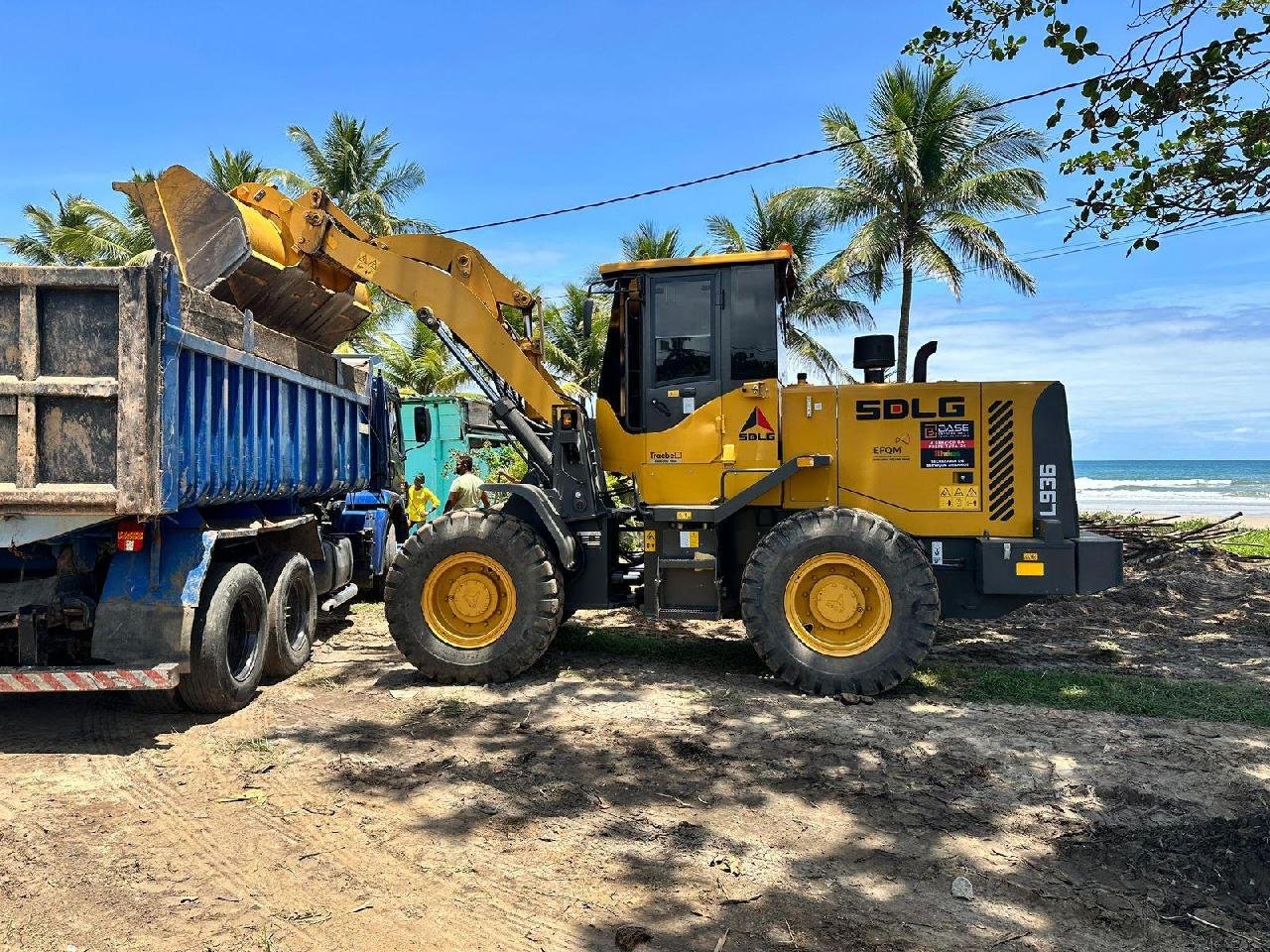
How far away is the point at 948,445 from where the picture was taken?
6.56 meters

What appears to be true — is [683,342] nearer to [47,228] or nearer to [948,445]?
[948,445]

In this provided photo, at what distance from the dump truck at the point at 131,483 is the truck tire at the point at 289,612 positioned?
10 cm

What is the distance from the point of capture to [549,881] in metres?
3.53

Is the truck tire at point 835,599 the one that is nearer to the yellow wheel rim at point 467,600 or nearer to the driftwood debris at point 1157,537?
the yellow wheel rim at point 467,600

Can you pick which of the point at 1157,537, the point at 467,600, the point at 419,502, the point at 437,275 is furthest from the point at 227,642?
the point at 1157,537

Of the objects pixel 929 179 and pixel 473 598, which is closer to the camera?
pixel 473 598

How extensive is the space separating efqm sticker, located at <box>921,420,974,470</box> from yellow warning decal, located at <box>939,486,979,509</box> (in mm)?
156

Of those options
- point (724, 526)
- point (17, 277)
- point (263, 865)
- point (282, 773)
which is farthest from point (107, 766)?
point (724, 526)

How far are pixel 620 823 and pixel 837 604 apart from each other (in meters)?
2.78

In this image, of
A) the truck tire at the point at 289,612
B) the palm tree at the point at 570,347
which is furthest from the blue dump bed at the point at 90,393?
the palm tree at the point at 570,347

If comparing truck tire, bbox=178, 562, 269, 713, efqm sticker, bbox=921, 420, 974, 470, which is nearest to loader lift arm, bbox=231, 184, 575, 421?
truck tire, bbox=178, 562, 269, 713

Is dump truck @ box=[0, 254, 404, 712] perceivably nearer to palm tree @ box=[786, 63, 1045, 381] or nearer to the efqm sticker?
the efqm sticker

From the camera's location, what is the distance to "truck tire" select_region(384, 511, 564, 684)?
6.51 meters

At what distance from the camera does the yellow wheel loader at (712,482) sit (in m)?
6.30
